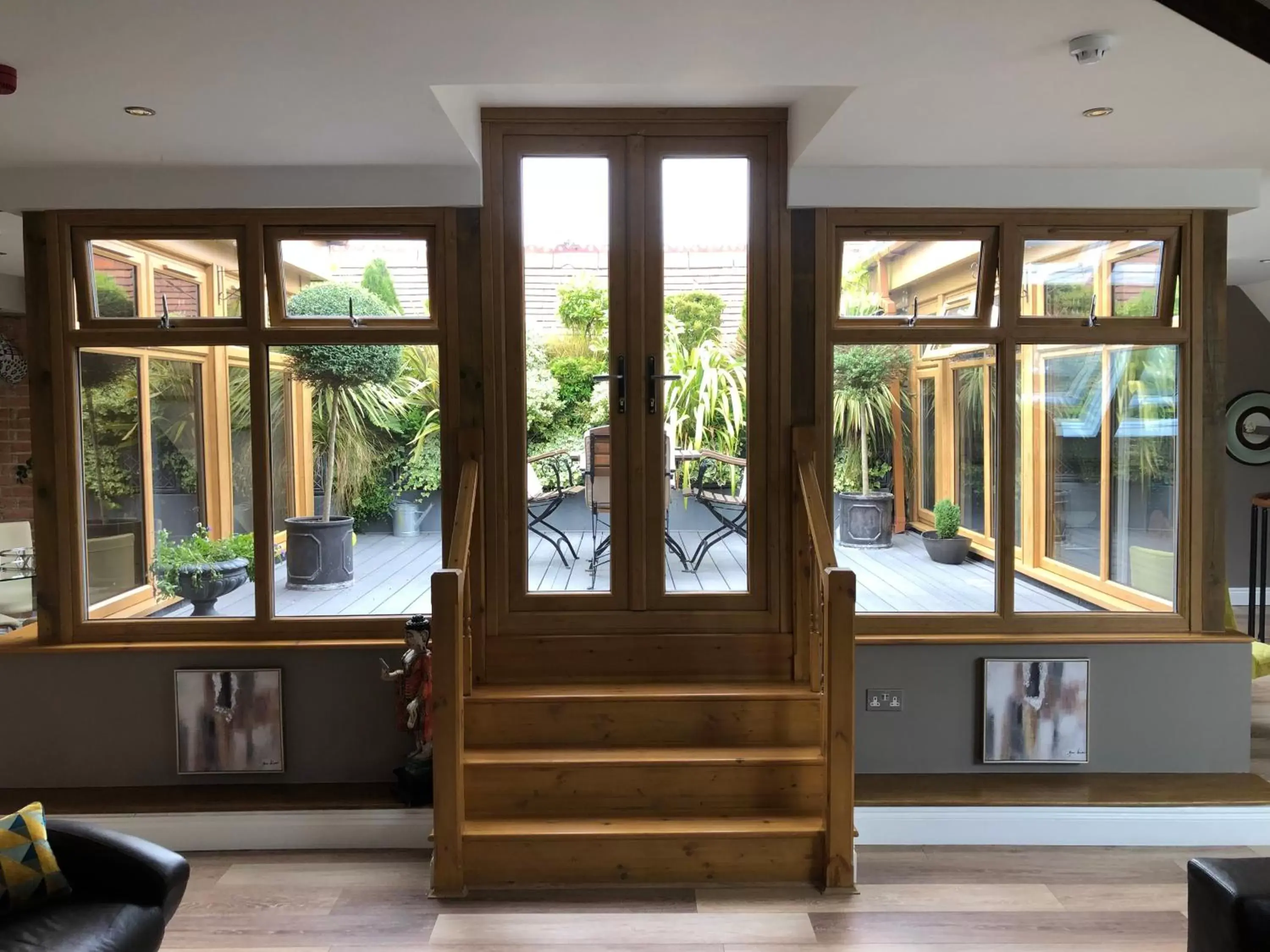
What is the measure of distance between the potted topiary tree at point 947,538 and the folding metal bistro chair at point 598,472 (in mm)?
1371

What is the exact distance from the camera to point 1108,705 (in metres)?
3.78

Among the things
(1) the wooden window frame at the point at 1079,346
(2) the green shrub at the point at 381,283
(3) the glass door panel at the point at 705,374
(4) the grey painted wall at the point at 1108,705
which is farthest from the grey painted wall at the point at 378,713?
(2) the green shrub at the point at 381,283

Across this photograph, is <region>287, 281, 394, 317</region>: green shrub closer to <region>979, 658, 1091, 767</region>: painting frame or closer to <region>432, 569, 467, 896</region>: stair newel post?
<region>432, 569, 467, 896</region>: stair newel post

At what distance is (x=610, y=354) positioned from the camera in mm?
3818

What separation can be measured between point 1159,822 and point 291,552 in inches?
142

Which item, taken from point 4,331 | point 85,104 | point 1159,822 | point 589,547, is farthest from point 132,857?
point 4,331

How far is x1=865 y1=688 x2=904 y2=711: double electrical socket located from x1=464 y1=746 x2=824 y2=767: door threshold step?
0.36 meters

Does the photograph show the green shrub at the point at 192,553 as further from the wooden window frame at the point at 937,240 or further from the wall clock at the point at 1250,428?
the wall clock at the point at 1250,428

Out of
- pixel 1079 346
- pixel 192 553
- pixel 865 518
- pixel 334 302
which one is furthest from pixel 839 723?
pixel 192 553

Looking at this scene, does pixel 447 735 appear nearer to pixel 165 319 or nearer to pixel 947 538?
pixel 165 319

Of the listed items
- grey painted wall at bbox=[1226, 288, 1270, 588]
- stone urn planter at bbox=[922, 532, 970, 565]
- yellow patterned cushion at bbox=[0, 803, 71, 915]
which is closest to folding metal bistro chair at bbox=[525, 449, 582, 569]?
stone urn planter at bbox=[922, 532, 970, 565]

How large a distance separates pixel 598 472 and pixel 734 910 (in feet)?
5.66

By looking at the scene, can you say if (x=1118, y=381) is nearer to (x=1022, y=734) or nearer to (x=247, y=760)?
(x=1022, y=734)

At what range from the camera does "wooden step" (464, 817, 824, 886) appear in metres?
3.26
